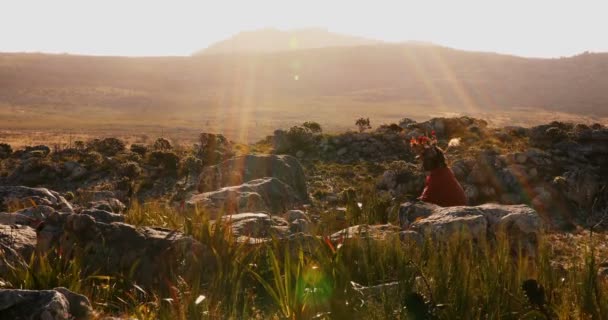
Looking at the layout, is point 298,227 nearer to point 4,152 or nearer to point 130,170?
point 130,170

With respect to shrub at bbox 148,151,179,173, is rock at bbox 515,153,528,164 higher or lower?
higher

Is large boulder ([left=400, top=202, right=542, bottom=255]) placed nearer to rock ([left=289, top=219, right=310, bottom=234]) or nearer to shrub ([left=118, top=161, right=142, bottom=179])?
rock ([left=289, top=219, right=310, bottom=234])

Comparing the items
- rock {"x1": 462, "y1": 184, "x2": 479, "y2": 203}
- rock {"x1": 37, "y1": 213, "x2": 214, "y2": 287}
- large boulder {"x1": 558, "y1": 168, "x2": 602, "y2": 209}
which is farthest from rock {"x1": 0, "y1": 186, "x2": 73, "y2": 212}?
large boulder {"x1": 558, "y1": 168, "x2": 602, "y2": 209}

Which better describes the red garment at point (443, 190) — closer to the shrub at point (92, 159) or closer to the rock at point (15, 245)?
the rock at point (15, 245)

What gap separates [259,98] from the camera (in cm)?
12019

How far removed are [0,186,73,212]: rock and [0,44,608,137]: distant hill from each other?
189 feet

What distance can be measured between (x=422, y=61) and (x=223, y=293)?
166 meters

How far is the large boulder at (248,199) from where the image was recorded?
9.66m

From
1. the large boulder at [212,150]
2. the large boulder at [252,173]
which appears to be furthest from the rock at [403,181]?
the large boulder at [212,150]

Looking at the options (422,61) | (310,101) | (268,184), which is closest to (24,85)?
(310,101)

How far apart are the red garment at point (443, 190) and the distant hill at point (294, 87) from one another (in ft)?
195

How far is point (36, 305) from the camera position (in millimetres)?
4363

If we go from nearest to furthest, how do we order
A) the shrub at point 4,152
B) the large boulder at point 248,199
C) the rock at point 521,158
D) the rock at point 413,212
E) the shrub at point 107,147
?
the rock at point 413,212, the large boulder at point 248,199, the rock at point 521,158, the shrub at point 4,152, the shrub at point 107,147

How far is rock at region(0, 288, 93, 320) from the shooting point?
4262 millimetres
